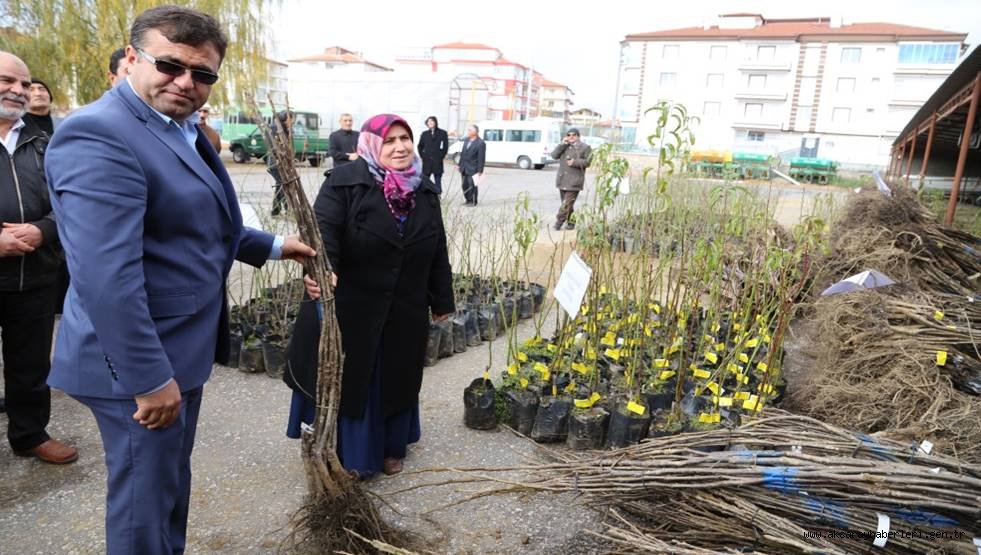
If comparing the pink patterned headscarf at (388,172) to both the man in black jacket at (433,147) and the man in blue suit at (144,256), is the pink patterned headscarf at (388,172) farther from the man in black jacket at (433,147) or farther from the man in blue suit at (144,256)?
the man in black jacket at (433,147)

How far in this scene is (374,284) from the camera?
2.35 metres

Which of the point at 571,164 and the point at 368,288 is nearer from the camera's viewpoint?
the point at 368,288

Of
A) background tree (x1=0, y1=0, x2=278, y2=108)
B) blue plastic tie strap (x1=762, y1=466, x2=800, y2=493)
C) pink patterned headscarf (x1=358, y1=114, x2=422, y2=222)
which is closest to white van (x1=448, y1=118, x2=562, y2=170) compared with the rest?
background tree (x1=0, y1=0, x2=278, y2=108)

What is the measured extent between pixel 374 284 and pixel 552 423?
1105mm

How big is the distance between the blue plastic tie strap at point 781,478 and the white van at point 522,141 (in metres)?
21.6

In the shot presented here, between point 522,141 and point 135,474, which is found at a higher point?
point 522,141

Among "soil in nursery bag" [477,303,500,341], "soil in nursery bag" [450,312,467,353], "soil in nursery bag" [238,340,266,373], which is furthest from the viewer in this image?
"soil in nursery bag" [477,303,500,341]

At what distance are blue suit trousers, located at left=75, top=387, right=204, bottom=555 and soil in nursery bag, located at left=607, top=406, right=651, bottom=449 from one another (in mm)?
1844

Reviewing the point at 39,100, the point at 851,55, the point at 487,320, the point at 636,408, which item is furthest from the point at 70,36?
the point at 851,55

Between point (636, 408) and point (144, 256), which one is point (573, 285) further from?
point (144, 256)

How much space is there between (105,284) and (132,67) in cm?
50

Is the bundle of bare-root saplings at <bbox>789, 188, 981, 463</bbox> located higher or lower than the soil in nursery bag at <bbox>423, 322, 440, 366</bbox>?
higher

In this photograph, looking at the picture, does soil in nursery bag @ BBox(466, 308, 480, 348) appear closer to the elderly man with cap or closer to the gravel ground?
the gravel ground

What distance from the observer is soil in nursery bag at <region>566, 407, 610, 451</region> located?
2779mm
